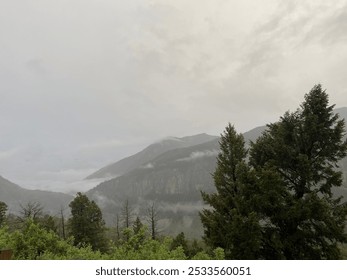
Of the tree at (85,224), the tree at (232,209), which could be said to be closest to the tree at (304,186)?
the tree at (232,209)

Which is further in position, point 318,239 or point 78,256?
point 318,239

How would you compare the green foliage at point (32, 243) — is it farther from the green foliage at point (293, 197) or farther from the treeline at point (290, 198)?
the green foliage at point (293, 197)

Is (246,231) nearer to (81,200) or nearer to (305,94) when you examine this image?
(305,94)

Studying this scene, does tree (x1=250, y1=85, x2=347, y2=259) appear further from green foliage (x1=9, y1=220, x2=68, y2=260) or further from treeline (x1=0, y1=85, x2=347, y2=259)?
green foliage (x1=9, y1=220, x2=68, y2=260)

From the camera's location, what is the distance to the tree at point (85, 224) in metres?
48.1

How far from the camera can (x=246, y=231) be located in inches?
768

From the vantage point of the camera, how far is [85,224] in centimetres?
4847

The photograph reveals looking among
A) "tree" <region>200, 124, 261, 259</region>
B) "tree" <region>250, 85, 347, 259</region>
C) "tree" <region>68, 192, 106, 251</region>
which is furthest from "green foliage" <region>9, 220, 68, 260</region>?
"tree" <region>68, 192, 106, 251</region>

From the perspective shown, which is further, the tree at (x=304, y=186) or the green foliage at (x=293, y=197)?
the tree at (x=304, y=186)

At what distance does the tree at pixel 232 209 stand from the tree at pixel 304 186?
3.46 ft

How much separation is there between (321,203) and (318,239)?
2.71 metres

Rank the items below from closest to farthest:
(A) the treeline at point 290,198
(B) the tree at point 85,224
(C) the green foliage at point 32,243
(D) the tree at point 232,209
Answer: (C) the green foliage at point 32,243 < (D) the tree at point 232,209 < (A) the treeline at point 290,198 < (B) the tree at point 85,224
